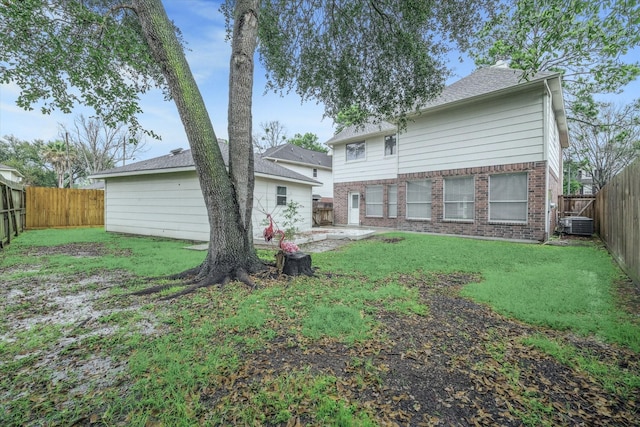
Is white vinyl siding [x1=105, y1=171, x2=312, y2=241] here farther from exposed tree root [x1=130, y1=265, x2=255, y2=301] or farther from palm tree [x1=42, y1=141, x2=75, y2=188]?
palm tree [x1=42, y1=141, x2=75, y2=188]

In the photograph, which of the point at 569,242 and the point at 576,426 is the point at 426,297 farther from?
the point at 569,242

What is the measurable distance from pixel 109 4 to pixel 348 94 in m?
6.01

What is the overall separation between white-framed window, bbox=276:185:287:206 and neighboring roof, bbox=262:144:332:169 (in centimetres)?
1051

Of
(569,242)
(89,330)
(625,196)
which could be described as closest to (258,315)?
(89,330)

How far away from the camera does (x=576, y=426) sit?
1.74 meters

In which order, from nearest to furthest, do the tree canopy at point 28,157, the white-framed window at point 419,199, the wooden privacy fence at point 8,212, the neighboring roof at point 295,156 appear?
the wooden privacy fence at point 8,212
the white-framed window at point 419,199
the neighboring roof at point 295,156
the tree canopy at point 28,157

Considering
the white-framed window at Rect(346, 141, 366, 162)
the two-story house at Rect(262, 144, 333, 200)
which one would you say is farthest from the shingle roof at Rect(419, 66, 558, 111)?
the two-story house at Rect(262, 144, 333, 200)

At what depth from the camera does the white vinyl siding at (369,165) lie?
13312mm

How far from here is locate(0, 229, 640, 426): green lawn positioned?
1883 millimetres

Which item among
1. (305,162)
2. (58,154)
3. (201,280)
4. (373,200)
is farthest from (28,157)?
(201,280)

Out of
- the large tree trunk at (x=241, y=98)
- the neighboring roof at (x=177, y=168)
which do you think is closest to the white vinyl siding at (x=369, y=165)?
the neighboring roof at (x=177, y=168)

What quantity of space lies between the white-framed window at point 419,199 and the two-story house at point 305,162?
385 inches

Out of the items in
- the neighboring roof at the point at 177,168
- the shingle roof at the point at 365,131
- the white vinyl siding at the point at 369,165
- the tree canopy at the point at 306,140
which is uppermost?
the tree canopy at the point at 306,140

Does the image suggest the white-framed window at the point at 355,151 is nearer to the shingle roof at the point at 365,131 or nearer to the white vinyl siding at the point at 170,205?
the shingle roof at the point at 365,131
